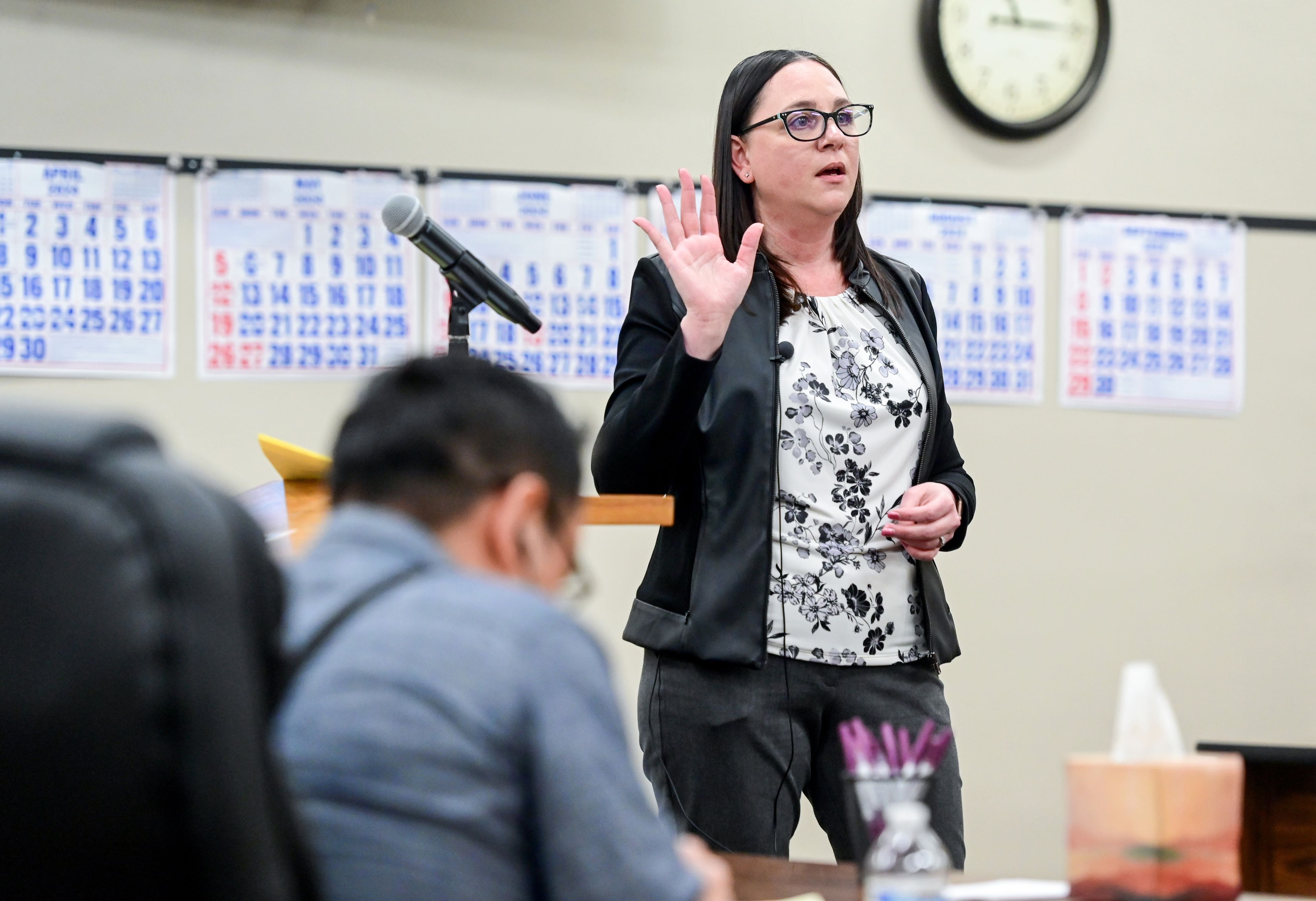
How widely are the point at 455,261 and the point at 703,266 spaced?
299 millimetres

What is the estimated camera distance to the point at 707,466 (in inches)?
66.2

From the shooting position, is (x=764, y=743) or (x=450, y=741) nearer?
(x=450, y=741)

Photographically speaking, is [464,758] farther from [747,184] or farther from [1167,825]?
[747,184]

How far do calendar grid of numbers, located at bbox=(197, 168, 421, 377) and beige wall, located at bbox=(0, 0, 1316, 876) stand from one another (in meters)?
0.05

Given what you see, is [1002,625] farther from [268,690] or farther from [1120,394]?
[268,690]

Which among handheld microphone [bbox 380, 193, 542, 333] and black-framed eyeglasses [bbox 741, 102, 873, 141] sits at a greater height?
black-framed eyeglasses [bbox 741, 102, 873, 141]

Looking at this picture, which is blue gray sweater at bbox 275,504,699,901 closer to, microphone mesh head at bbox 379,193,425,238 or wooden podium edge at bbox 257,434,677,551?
wooden podium edge at bbox 257,434,677,551

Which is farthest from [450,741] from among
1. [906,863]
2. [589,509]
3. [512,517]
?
[589,509]

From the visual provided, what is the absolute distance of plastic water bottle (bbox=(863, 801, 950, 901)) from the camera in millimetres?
877

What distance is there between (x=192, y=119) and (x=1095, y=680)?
7.48ft

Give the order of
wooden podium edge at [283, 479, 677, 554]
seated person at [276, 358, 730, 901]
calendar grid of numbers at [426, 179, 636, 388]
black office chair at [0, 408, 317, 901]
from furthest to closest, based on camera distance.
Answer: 1. calendar grid of numbers at [426, 179, 636, 388]
2. wooden podium edge at [283, 479, 677, 554]
3. seated person at [276, 358, 730, 901]
4. black office chair at [0, 408, 317, 901]

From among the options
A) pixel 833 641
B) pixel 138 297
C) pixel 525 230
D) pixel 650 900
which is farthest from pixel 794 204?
pixel 138 297

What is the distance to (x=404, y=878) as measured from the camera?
2.15ft

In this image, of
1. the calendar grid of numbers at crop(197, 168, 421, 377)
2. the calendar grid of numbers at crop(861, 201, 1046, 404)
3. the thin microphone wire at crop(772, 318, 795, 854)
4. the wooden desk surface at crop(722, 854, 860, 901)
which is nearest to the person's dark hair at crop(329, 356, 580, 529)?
the wooden desk surface at crop(722, 854, 860, 901)
